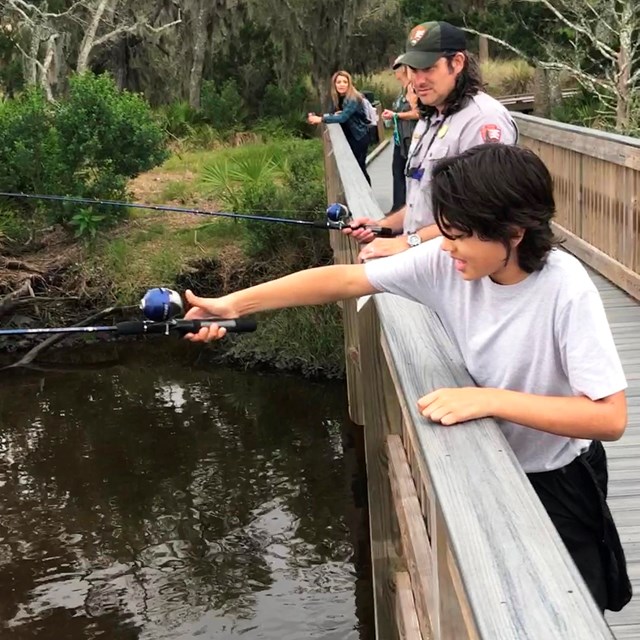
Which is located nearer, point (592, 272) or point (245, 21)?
point (592, 272)

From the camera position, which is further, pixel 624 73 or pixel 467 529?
pixel 624 73

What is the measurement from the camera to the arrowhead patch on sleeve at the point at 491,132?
136 inches

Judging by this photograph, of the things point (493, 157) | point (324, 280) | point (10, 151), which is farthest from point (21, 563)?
point (10, 151)

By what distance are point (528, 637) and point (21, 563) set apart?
6909 millimetres

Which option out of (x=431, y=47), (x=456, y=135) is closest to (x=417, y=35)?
(x=431, y=47)

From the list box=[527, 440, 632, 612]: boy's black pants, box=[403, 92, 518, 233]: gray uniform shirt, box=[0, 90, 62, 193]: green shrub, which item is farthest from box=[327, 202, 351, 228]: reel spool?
box=[0, 90, 62, 193]: green shrub

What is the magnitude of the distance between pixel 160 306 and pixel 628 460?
217 centimetres

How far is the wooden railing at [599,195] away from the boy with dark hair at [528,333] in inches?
158

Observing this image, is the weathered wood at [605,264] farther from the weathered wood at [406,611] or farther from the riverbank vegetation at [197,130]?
the riverbank vegetation at [197,130]

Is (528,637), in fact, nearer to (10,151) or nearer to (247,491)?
(247,491)

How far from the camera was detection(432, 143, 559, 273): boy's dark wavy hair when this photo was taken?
1.94m

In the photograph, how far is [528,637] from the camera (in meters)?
1.20

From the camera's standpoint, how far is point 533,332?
2027 mm

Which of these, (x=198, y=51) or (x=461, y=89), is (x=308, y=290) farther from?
(x=198, y=51)
